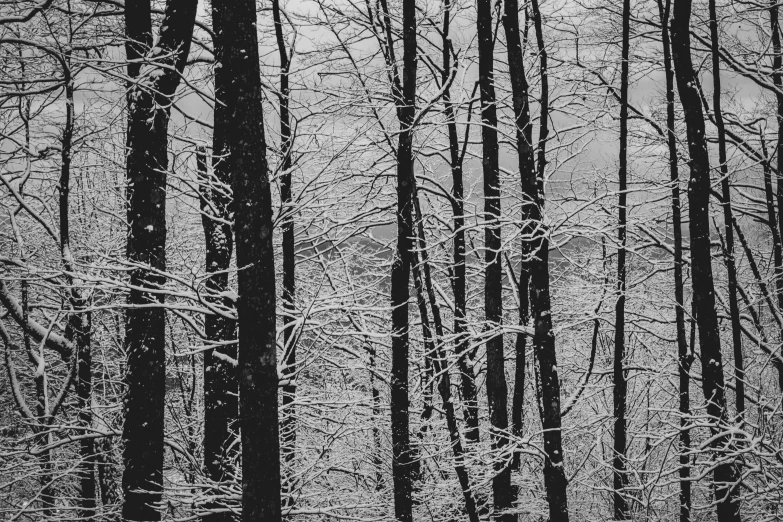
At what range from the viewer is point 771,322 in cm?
1406

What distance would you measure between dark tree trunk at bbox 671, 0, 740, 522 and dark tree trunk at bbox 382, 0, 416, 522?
15.9 ft

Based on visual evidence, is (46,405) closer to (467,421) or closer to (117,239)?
(117,239)

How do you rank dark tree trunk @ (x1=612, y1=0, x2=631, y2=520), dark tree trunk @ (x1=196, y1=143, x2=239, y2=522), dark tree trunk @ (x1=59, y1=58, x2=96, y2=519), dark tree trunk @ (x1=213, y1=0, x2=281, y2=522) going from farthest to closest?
dark tree trunk @ (x1=612, y1=0, x2=631, y2=520) < dark tree trunk @ (x1=59, y1=58, x2=96, y2=519) < dark tree trunk @ (x1=196, y1=143, x2=239, y2=522) < dark tree trunk @ (x1=213, y1=0, x2=281, y2=522)

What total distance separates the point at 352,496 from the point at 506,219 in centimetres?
477

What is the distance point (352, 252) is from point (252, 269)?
5.86 meters

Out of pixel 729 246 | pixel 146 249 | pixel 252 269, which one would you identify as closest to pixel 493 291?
pixel 729 246

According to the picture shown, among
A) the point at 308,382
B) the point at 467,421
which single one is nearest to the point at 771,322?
the point at 467,421

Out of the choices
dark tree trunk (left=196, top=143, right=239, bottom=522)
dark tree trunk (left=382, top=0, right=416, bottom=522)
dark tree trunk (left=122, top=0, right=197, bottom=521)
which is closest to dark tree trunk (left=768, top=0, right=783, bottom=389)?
dark tree trunk (left=382, top=0, right=416, bottom=522)

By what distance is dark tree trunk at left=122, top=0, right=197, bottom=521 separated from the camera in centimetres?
616

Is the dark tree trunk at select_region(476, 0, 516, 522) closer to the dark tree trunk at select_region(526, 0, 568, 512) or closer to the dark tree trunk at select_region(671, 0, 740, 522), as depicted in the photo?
the dark tree trunk at select_region(526, 0, 568, 512)

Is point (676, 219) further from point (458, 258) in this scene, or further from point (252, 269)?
point (252, 269)

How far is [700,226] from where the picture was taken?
31.0 ft

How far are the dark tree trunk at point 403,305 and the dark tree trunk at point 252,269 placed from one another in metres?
3.32

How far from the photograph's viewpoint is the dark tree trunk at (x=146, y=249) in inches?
243
